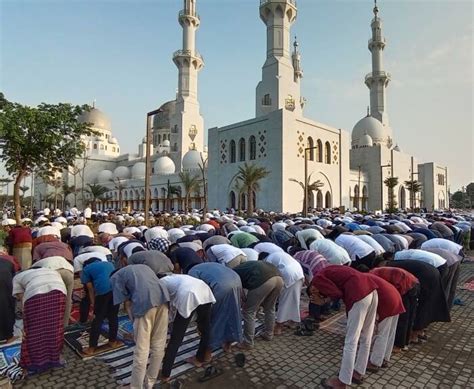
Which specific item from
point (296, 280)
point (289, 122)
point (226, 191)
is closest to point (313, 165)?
point (289, 122)

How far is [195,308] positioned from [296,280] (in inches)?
83.8

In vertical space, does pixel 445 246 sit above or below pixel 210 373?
above

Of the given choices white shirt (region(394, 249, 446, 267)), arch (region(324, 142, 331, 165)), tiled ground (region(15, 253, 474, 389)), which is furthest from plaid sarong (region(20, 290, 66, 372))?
arch (region(324, 142, 331, 165))

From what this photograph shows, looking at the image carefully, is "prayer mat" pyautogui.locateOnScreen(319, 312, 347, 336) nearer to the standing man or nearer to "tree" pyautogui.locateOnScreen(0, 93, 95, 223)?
the standing man

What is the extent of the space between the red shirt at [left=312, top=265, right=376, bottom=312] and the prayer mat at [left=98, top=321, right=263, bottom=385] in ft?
6.47

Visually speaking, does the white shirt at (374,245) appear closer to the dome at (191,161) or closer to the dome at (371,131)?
the dome at (191,161)

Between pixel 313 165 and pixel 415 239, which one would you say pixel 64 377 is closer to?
pixel 415 239

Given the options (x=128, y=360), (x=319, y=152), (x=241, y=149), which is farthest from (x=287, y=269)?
(x=319, y=152)

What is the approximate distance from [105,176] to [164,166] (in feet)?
61.4

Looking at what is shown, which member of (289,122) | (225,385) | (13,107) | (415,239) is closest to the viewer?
(225,385)

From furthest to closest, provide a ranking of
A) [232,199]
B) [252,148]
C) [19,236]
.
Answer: [232,199] → [252,148] → [19,236]

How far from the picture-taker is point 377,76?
51.0 meters

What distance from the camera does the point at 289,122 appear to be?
3456cm

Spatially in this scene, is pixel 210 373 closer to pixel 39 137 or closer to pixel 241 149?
pixel 39 137
